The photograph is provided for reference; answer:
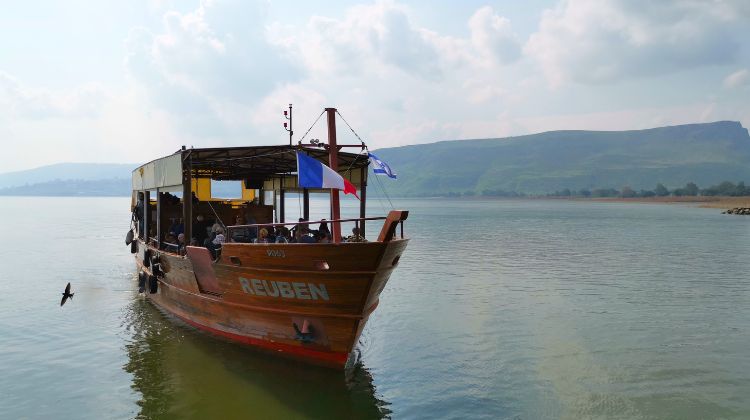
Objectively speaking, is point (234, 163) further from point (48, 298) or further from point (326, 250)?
point (48, 298)

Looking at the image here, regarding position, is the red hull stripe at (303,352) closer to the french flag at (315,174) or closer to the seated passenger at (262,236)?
the seated passenger at (262,236)

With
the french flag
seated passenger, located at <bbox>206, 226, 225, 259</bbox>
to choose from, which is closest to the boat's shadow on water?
seated passenger, located at <bbox>206, 226, 225, 259</bbox>

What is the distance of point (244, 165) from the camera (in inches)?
661

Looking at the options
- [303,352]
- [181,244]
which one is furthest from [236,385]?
[181,244]

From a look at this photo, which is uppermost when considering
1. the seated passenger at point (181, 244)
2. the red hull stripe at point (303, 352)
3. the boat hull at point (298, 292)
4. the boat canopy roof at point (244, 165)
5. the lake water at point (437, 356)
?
the boat canopy roof at point (244, 165)

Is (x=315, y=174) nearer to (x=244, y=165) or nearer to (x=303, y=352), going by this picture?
(x=303, y=352)

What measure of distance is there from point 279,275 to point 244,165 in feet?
22.0

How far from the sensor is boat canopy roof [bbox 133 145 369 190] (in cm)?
1362

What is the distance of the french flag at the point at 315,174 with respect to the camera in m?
11.0

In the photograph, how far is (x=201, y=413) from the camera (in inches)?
388

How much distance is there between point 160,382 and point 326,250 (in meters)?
4.66

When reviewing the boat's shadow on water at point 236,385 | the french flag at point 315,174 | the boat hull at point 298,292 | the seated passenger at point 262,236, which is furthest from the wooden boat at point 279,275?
the french flag at point 315,174

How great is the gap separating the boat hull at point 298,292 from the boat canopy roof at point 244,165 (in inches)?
96.2

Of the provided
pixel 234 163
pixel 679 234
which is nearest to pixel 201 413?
pixel 234 163
